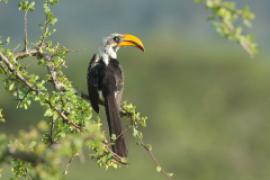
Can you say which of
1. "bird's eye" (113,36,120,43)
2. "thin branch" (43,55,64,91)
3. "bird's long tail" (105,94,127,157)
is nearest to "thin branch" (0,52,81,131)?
"thin branch" (43,55,64,91)

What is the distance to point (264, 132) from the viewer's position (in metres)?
41.3

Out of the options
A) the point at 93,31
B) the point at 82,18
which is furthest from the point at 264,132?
the point at 82,18

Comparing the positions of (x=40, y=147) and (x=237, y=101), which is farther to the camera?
(x=237, y=101)

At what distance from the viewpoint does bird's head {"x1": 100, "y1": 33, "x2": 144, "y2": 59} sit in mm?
8184

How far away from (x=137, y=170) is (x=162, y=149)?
6.08 metres

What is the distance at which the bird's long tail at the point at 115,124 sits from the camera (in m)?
6.30

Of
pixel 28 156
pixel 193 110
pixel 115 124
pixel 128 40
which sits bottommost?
pixel 28 156

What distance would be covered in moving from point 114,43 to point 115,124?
1.69 meters

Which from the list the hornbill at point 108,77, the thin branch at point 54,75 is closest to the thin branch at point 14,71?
the thin branch at point 54,75

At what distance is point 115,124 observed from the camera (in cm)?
681

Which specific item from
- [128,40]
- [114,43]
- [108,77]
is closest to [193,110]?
[114,43]

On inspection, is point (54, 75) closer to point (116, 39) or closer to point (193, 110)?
point (116, 39)

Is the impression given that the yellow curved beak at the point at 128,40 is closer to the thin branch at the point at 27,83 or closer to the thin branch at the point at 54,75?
the thin branch at the point at 54,75

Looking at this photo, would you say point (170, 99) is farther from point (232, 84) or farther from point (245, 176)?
point (245, 176)
